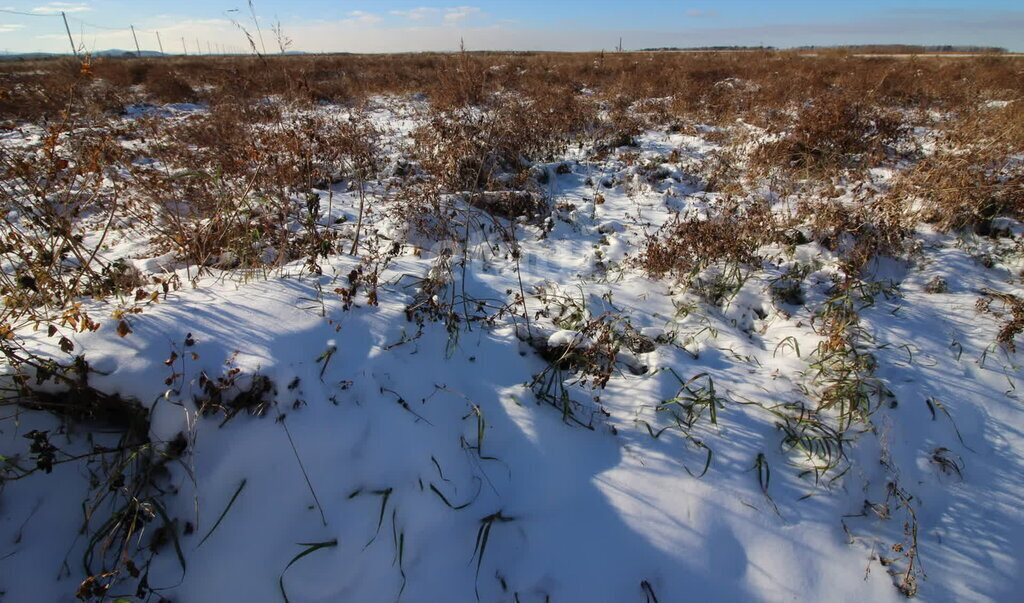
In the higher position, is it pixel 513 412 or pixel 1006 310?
pixel 1006 310

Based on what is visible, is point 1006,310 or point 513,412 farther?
point 1006,310

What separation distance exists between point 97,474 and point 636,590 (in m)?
2.25

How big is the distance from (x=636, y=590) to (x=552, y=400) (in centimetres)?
94

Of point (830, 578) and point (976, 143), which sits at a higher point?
point (976, 143)

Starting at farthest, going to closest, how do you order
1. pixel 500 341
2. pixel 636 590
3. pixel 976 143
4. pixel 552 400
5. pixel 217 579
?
1. pixel 976 143
2. pixel 500 341
3. pixel 552 400
4. pixel 636 590
5. pixel 217 579

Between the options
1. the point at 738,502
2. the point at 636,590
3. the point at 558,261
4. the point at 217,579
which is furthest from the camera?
the point at 558,261

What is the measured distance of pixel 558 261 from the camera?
12.7ft

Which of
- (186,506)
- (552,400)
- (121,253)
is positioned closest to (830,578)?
(552,400)

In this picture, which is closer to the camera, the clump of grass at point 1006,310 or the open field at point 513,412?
the open field at point 513,412

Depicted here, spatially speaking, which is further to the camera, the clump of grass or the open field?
the clump of grass

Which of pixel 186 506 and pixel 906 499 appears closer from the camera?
pixel 186 506

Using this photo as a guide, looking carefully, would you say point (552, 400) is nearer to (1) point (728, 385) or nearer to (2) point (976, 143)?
(1) point (728, 385)

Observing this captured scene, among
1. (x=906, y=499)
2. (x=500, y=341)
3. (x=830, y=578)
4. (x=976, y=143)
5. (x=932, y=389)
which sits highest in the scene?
(x=976, y=143)

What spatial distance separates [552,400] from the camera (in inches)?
93.3
